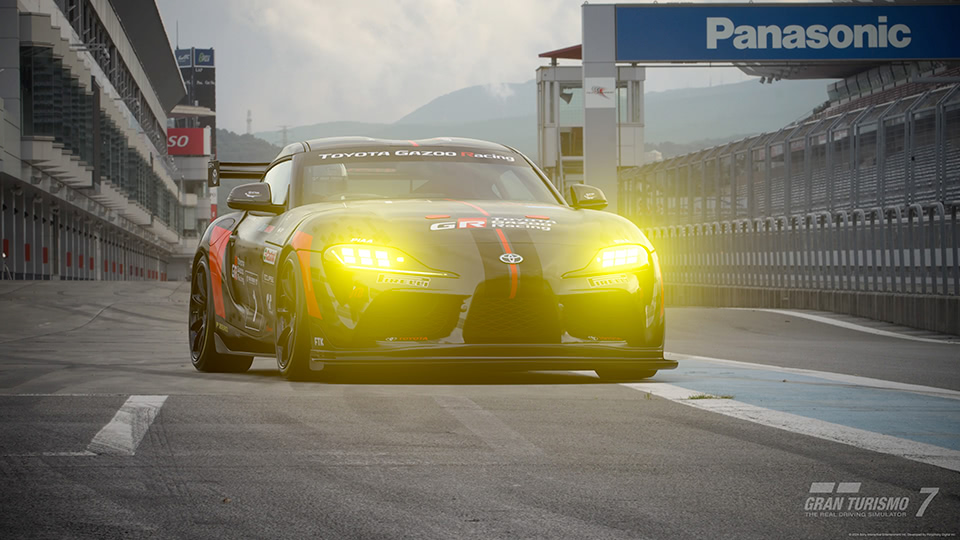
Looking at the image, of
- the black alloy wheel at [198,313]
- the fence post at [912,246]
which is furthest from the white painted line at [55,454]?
the fence post at [912,246]

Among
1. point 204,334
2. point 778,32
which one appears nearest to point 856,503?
point 204,334

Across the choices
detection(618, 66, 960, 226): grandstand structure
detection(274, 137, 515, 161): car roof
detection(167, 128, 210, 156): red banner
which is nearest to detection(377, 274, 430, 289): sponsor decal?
detection(274, 137, 515, 161): car roof

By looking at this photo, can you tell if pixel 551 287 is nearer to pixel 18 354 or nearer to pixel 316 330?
pixel 316 330

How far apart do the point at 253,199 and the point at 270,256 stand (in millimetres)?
421

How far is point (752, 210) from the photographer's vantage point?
86.5 feet

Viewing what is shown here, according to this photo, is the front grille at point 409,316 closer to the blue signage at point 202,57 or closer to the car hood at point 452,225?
the car hood at point 452,225

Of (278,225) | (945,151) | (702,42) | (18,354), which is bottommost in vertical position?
(18,354)

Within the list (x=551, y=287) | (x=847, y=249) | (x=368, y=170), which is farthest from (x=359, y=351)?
(x=847, y=249)

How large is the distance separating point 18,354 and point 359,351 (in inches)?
256

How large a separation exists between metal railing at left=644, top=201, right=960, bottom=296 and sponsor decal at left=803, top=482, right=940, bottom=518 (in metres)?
12.7

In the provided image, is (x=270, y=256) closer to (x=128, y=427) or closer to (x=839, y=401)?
(x=128, y=427)

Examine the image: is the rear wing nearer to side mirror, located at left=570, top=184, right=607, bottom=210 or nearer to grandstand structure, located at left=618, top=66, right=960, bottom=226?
side mirror, located at left=570, top=184, right=607, bottom=210

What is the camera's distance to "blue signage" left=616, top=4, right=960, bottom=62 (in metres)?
27.2

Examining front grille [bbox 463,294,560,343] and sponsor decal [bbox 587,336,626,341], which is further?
sponsor decal [bbox 587,336,626,341]
